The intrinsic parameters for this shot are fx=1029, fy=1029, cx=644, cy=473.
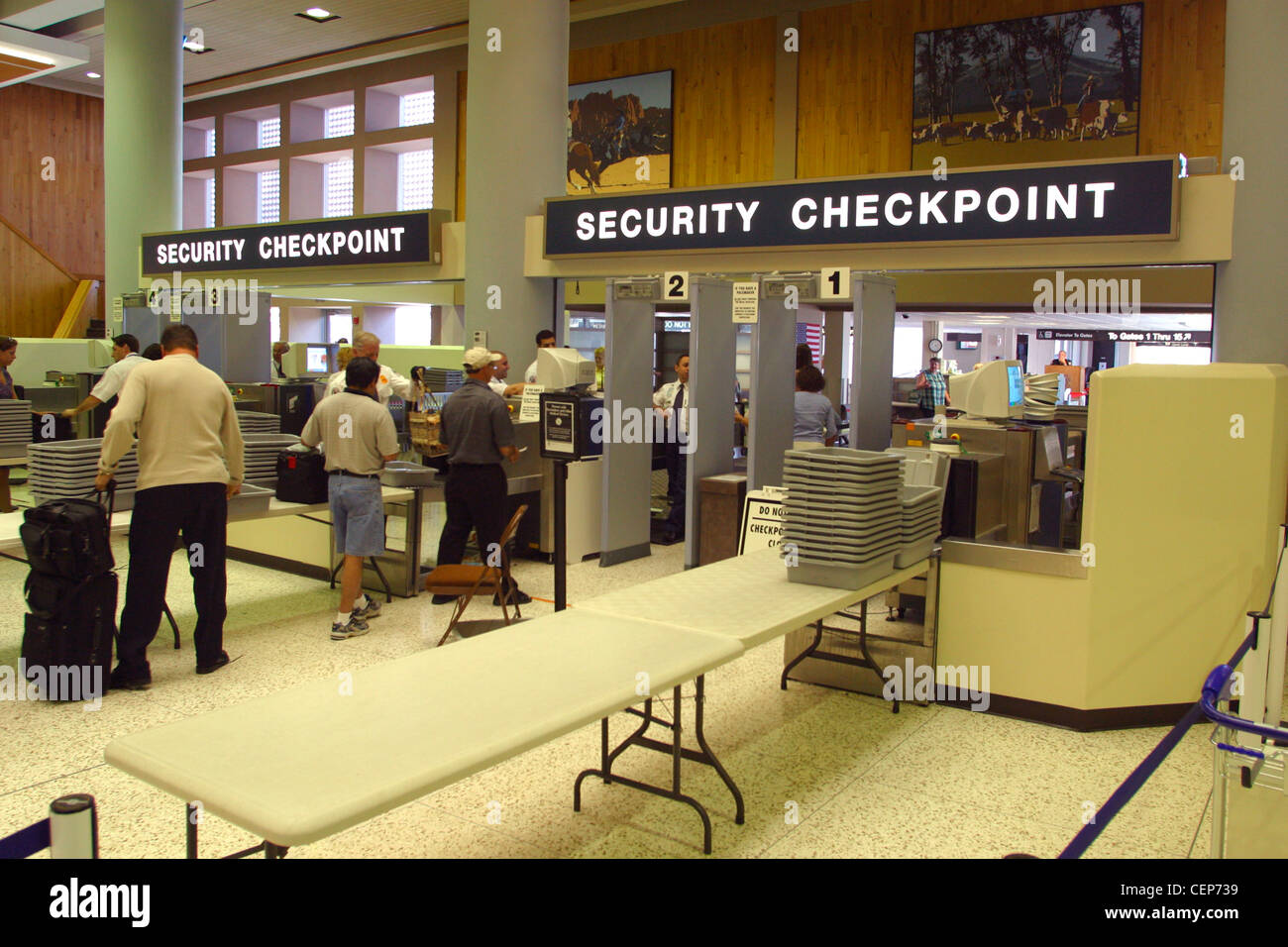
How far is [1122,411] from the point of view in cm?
461

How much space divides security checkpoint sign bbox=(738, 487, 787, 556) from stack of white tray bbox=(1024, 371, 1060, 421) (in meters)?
1.74

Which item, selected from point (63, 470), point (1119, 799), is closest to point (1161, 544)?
point (1119, 799)

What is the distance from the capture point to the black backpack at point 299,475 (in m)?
6.21

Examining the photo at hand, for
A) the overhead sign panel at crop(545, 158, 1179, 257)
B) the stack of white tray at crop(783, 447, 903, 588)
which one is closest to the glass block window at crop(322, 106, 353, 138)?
the overhead sign panel at crop(545, 158, 1179, 257)

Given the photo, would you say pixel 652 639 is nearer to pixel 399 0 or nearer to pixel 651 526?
pixel 651 526

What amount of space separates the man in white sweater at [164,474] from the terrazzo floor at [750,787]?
1.24ft

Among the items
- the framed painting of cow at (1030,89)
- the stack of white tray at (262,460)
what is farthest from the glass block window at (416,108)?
the stack of white tray at (262,460)

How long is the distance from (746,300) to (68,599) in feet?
14.8

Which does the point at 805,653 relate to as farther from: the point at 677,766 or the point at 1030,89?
the point at 1030,89

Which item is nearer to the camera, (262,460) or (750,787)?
(750,787)

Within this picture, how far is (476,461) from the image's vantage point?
6406 mm

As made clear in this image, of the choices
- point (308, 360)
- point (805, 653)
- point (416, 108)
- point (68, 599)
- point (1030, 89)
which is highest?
point (416, 108)

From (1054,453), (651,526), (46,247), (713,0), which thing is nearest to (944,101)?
(713,0)

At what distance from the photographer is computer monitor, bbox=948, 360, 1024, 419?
242 inches
